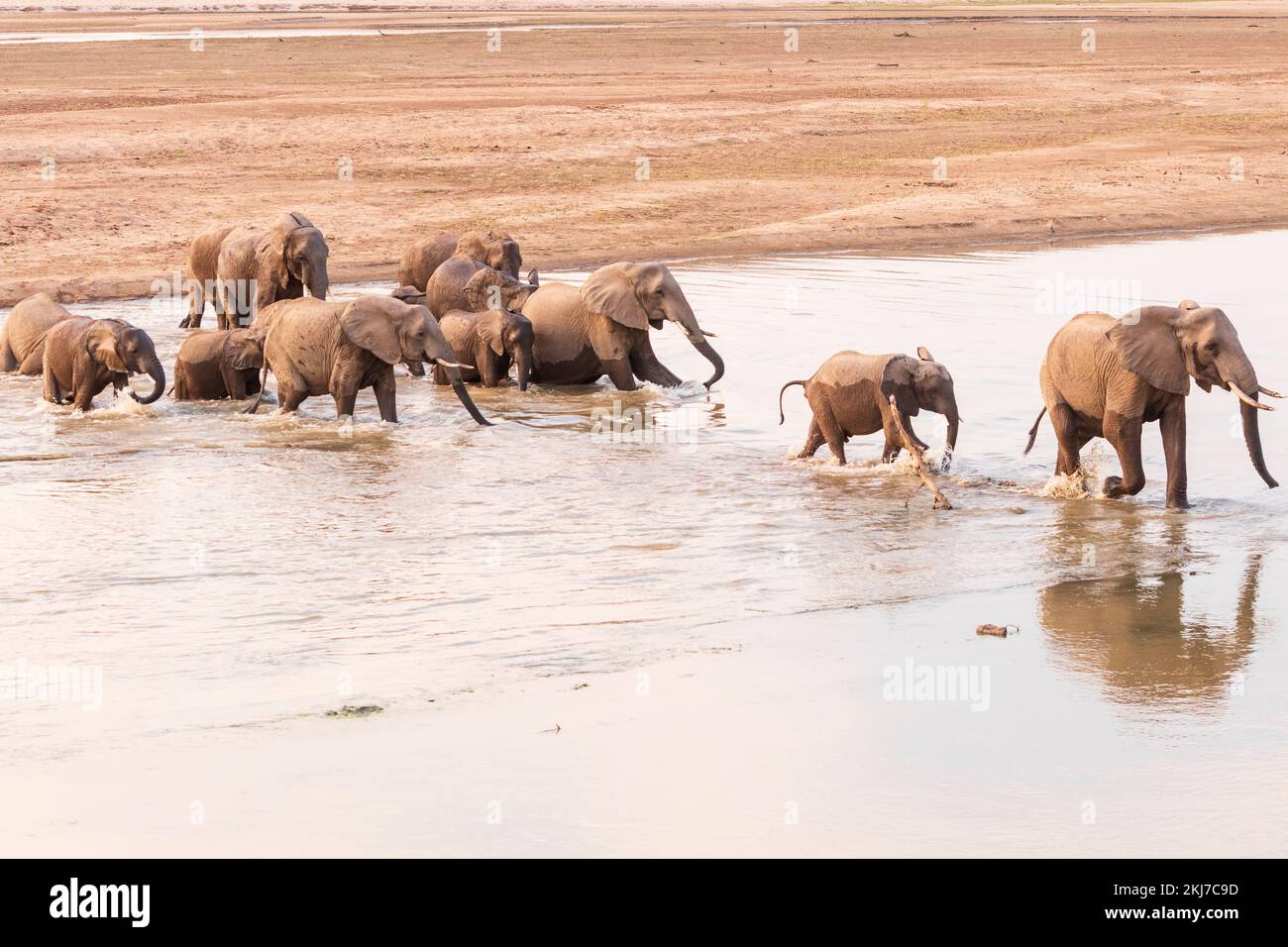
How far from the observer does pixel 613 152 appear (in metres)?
33.8

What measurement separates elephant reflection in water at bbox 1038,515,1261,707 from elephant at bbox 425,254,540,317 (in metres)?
8.35

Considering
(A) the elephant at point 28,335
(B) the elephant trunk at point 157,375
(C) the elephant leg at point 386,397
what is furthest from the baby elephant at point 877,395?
(A) the elephant at point 28,335

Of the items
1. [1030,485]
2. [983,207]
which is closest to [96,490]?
[1030,485]

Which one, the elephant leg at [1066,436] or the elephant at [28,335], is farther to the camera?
the elephant at [28,335]

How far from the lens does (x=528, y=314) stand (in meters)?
17.7

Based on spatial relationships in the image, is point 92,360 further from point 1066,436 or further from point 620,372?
point 1066,436

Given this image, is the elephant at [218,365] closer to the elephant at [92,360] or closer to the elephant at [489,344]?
the elephant at [92,360]

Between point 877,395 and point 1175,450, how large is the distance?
2.06 m

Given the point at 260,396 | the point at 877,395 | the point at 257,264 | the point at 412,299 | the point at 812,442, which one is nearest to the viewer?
the point at 877,395

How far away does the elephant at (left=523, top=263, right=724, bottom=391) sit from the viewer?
17.0 meters

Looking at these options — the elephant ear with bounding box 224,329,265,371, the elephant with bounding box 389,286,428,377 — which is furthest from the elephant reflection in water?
the elephant with bounding box 389,286,428,377

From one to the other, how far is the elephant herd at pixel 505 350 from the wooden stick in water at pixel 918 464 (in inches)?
1.5

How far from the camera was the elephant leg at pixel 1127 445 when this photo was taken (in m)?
12.4

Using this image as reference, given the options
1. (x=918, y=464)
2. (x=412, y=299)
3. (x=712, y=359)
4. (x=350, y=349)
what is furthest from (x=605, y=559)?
(x=412, y=299)
